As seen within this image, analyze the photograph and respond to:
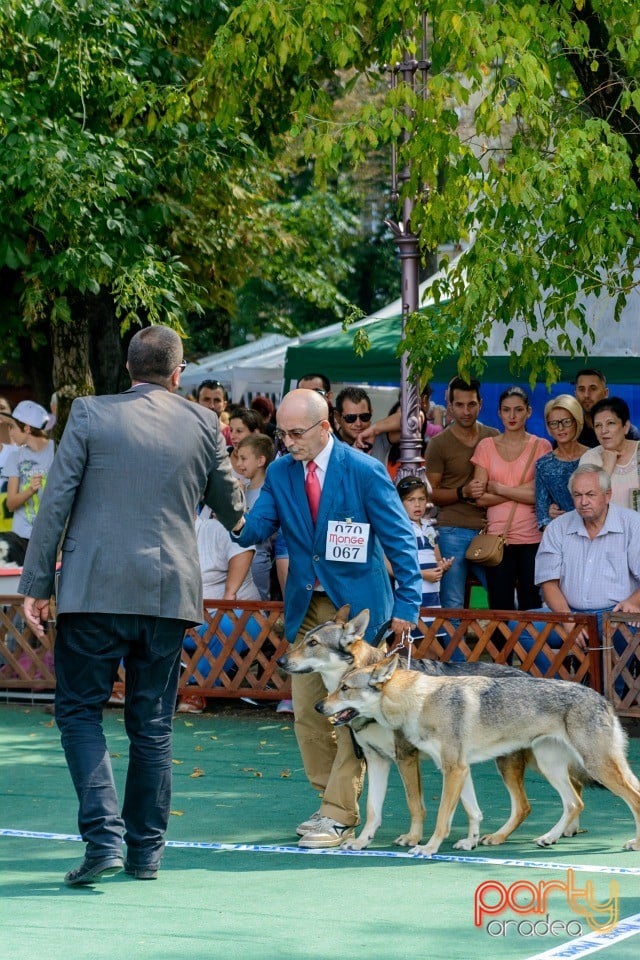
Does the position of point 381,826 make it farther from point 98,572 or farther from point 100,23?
point 100,23

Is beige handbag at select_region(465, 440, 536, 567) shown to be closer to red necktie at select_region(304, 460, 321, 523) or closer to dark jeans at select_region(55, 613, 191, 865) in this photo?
red necktie at select_region(304, 460, 321, 523)

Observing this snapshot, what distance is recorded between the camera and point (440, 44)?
9.53 meters

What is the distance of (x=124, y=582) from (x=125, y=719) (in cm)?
54

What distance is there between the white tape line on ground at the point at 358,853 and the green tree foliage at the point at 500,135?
12.2 ft

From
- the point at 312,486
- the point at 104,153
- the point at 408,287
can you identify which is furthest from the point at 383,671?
the point at 104,153

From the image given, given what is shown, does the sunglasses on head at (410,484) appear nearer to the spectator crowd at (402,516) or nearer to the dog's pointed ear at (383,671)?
the spectator crowd at (402,516)

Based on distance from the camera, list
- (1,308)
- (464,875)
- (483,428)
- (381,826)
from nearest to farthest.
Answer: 1. (464,875)
2. (381,826)
3. (483,428)
4. (1,308)

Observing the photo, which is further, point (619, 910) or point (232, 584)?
point (232, 584)

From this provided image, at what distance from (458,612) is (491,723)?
3529mm

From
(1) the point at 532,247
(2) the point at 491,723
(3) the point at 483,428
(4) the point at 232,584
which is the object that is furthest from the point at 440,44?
(2) the point at 491,723

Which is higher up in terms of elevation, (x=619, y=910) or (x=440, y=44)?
(x=440, y=44)

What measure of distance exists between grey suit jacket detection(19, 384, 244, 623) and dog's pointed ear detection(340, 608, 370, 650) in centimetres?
91

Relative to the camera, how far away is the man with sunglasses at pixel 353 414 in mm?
11141

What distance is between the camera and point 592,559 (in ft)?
32.4
